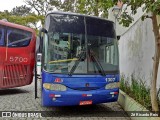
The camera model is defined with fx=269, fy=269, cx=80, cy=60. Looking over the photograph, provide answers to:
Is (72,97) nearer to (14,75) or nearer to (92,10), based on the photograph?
(14,75)

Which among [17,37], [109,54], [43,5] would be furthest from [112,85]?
[43,5]

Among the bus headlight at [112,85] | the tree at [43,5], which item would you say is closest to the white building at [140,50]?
the bus headlight at [112,85]

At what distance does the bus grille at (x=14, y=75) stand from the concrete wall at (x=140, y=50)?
440cm

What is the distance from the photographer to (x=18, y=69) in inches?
448

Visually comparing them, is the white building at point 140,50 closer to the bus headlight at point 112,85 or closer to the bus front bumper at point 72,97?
the bus headlight at point 112,85

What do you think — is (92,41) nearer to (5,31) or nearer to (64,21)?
(64,21)

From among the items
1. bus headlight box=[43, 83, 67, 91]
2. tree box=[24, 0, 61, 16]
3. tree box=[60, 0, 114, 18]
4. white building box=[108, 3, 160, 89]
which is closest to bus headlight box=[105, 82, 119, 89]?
white building box=[108, 3, 160, 89]

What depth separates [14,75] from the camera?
11297mm

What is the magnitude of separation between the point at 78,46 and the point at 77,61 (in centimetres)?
→ 43

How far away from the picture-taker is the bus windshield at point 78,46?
6895 millimetres

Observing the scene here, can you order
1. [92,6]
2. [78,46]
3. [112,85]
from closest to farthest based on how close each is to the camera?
[78,46]
[112,85]
[92,6]

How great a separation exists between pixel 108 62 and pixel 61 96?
1628 mm

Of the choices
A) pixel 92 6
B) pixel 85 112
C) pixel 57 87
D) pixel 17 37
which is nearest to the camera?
pixel 57 87

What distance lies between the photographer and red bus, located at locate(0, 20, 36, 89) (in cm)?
1080
